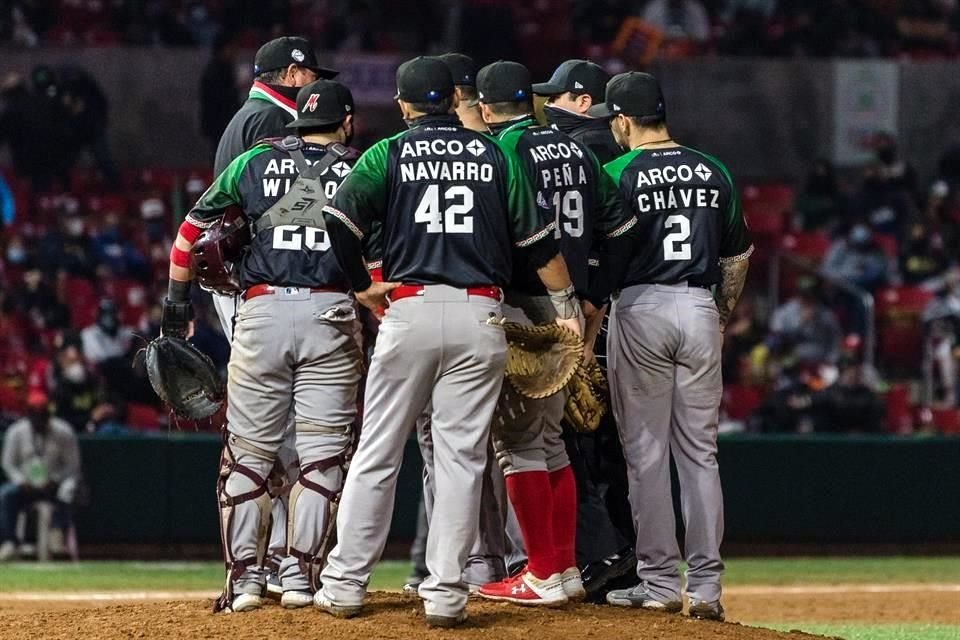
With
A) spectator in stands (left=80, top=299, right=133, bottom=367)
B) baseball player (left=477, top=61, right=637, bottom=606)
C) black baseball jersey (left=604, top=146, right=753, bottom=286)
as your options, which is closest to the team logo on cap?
baseball player (left=477, top=61, right=637, bottom=606)

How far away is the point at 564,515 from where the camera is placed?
7266 mm

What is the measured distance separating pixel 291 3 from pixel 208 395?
1347 centimetres

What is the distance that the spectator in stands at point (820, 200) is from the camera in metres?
20.3

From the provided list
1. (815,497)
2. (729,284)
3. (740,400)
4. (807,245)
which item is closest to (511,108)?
(729,284)

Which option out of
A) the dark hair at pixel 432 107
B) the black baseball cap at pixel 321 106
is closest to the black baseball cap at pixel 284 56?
the black baseball cap at pixel 321 106

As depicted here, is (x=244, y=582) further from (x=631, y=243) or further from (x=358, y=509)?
(x=631, y=243)

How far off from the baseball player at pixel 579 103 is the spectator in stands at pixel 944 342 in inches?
391

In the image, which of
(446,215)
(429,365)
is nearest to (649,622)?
(429,365)

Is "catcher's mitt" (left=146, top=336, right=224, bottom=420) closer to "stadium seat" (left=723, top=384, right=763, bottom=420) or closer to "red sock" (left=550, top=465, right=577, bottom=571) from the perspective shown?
"red sock" (left=550, top=465, right=577, bottom=571)

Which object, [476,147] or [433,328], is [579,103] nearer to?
[476,147]

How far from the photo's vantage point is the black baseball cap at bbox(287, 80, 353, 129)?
7.34 meters

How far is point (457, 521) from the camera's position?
262 inches

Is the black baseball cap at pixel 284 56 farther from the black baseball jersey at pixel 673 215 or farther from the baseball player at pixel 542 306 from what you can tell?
the black baseball jersey at pixel 673 215

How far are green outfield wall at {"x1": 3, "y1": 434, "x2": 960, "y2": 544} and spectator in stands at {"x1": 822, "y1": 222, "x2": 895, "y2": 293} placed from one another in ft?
12.6
